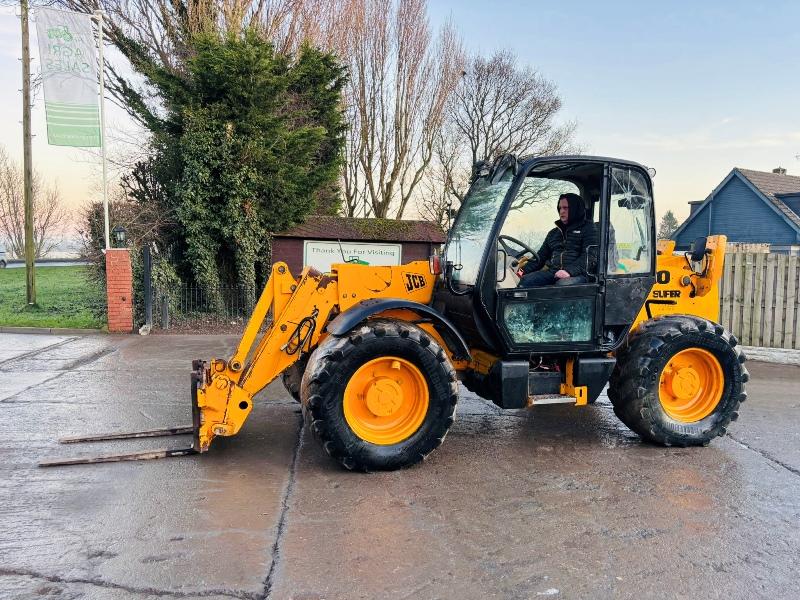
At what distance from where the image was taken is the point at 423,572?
121 inches

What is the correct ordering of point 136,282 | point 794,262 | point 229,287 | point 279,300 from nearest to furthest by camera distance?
point 279,300 → point 794,262 → point 136,282 → point 229,287

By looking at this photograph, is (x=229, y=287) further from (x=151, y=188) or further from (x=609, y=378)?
(x=609, y=378)

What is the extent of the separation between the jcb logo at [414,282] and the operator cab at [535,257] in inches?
6.9

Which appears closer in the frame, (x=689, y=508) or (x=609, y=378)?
(x=689, y=508)

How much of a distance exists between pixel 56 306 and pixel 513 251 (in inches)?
564

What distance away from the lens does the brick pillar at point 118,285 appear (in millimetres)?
11516

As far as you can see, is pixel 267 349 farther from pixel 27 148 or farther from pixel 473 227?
pixel 27 148

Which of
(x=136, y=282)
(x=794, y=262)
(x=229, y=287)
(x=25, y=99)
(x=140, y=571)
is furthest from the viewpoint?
(x=25, y=99)

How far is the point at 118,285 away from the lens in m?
11.5

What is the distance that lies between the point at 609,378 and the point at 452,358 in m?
1.35

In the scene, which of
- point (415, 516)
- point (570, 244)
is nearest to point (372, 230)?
point (570, 244)

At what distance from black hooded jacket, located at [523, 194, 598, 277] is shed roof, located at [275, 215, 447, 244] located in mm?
9052

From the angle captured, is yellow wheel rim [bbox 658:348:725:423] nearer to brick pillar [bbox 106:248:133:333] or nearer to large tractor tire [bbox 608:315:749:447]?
large tractor tire [bbox 608:315:749:447]

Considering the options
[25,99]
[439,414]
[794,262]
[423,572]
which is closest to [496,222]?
[439,414]
